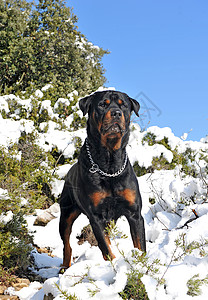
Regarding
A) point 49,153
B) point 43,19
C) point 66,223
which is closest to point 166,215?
point 66,223

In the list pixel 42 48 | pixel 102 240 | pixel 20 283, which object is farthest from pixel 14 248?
pixel 42 48

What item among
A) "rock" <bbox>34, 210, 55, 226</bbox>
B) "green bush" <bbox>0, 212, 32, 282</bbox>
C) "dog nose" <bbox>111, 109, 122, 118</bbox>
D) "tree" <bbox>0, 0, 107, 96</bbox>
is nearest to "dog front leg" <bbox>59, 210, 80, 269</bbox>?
"green bush" <bbox>0, 212, 32, 282</bbox>

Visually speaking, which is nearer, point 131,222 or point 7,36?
point 131,222

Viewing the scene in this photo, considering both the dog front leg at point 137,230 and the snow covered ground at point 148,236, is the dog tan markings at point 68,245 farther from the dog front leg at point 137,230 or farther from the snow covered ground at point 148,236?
the dog front leg at point 137,230

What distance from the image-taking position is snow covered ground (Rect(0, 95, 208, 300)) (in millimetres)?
1962

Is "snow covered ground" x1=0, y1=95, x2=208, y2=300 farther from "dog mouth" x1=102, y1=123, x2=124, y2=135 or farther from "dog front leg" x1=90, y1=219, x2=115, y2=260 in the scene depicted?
"dog mouth" x1=102, y1=123, x2=124, y2=135

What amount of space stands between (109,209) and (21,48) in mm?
10908

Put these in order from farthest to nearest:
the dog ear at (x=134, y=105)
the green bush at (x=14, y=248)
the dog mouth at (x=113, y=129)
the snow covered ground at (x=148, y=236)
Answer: the green bush at (x=14, y=248) → the dog ear at (x=134, y=105) → the dog mouth at (x=113, y=129) → the snow covered ground at (x=148, y=236)

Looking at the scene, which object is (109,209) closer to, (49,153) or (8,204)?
(8,204)

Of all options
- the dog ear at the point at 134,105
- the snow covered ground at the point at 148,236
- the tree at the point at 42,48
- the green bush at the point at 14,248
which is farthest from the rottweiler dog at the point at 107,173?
the tree at the point at 42,48

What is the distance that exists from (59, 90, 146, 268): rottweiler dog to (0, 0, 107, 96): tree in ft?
32.0

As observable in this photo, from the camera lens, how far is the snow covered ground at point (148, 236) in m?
1.96

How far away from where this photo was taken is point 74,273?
234 centimetres

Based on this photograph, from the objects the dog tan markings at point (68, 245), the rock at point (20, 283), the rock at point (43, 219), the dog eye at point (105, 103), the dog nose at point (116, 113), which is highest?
the rock at point (43, 219)
